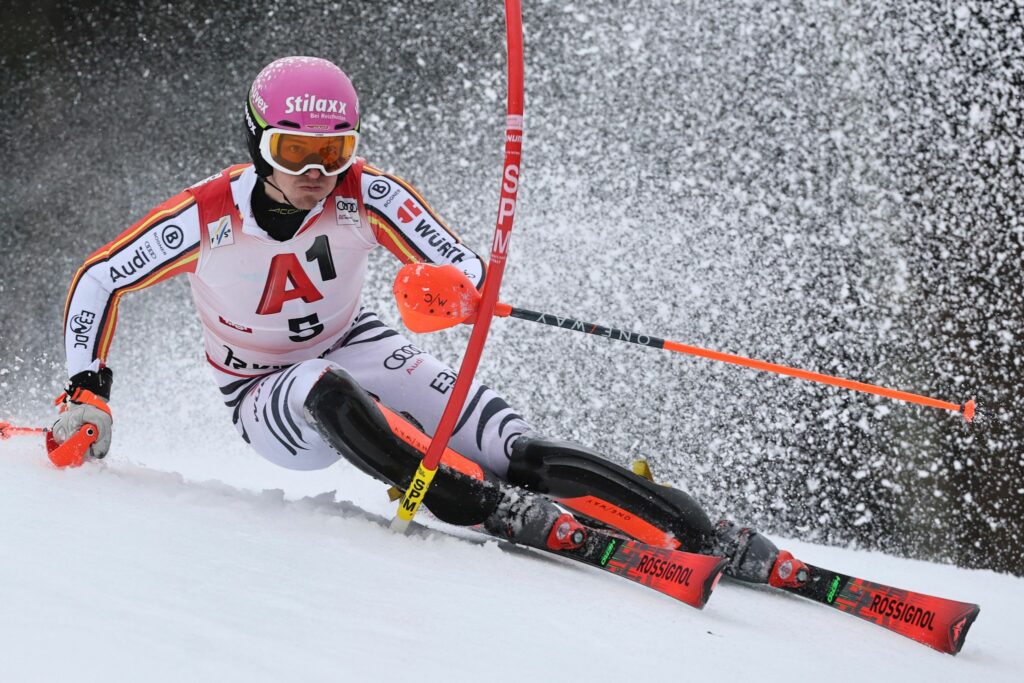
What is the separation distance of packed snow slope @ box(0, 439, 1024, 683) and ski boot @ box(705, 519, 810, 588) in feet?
0.13

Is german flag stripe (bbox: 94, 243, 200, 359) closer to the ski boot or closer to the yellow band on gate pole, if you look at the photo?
the yellow band on gate pole

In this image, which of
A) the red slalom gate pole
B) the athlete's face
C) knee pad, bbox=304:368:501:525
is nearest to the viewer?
the red slalom gate pole

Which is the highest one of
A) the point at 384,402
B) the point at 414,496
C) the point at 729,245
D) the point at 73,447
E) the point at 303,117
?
the point at 729,245

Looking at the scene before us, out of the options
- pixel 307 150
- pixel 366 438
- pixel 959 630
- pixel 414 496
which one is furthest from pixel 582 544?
pixel 307 150

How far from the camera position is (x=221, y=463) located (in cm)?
357

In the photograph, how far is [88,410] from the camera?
6.10ft

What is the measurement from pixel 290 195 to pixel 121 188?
326cm

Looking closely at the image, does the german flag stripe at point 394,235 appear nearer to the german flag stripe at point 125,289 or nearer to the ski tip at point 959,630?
the german flag stripe at point 125,289

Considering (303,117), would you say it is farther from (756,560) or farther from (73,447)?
(756,560)

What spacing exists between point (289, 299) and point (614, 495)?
0.85m

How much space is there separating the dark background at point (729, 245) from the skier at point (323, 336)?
6.46ft

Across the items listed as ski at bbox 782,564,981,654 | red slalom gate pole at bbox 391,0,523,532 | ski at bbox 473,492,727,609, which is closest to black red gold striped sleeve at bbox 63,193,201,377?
red slalom gate pole at bbox 391,0,523,532

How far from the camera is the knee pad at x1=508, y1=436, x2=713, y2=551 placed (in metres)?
2.03

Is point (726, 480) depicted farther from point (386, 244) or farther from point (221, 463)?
point (386, 244)
